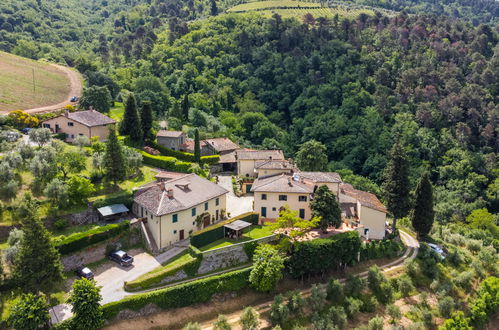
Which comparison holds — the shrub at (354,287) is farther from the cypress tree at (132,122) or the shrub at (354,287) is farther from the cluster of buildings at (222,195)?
the cypress tree at (132,122)

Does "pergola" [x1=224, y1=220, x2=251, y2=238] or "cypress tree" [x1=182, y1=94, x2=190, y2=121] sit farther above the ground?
"cypress tree" [x1=182, y1=94, x2=190, y2=121]

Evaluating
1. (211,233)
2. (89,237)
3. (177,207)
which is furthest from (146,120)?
(89,237)

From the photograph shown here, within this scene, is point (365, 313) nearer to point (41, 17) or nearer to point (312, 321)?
point (312, 321)

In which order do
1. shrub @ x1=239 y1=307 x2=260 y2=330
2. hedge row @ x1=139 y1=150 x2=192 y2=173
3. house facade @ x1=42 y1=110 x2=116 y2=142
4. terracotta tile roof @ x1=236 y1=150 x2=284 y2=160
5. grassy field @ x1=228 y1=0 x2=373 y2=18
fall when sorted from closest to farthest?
shrub @ x1=239 y1=307 x2=260 y2=330 < hedge row @ x1=139 y1=150 x2=192 y2=173 < house facade @ x1=42 y1=110 x2=116 y2=142 < terracotta tile roof @ x1=236 y1=150 x2=284 y2=160 < grassy field @ x1=228 y1=0 x2=373 y2=18

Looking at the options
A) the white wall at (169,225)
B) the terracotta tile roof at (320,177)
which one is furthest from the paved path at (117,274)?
the terracotta tile roof at (320,177)

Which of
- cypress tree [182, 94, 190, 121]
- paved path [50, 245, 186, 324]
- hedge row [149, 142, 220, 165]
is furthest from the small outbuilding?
cypress tree [182, 94, 190, 121]

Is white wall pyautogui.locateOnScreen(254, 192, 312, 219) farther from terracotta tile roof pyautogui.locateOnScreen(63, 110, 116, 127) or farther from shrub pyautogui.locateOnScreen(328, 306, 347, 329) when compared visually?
terracotta tile roof pyautogui.locateOnScreen(63, 110, 116, 127)

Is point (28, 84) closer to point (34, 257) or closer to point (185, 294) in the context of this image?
point (34, 257)

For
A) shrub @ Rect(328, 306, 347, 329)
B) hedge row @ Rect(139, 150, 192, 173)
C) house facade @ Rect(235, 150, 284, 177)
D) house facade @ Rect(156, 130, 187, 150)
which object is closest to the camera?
shrub @ Rect(328, 306, 347, 329)
